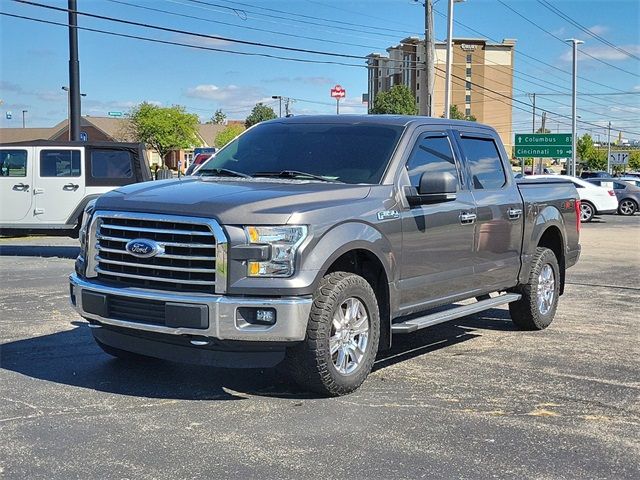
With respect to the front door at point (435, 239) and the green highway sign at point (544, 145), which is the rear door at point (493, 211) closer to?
the front door at point (435, 239)

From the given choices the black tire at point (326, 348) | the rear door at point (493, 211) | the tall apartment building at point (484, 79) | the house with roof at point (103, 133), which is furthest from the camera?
the tall apartment building at point (484, 79)

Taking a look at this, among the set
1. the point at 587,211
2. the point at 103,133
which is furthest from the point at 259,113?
the point at 587,211

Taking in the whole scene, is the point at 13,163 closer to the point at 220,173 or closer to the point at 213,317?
the point at 220,173

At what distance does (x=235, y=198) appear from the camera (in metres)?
5.08

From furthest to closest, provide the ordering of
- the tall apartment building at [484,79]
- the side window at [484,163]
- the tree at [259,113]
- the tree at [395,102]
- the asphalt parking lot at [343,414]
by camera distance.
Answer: the tall apartment building at [484,79]
the tree at [259,113]
the tree at [395,102]
the side window at [484,163]
the asphalt parking lot at [343,414]

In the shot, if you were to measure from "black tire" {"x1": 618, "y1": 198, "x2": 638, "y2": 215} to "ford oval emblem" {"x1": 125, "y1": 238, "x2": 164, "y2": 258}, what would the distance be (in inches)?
1148

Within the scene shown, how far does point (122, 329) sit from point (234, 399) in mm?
909

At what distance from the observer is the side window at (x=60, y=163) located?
45.3 feet

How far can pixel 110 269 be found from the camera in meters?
5.39

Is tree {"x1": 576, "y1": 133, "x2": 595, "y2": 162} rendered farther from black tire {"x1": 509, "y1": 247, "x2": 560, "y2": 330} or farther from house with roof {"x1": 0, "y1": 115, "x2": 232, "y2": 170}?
black tire {"x1": 509, "y1": 247, "x2": 560, "y2": 330}

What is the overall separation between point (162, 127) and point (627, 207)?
51222 millimetres

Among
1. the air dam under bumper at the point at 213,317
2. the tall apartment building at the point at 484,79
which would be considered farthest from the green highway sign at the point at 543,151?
the tall apartment building at the point at 484,79

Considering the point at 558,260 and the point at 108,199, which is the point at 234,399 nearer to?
the point at 108,199

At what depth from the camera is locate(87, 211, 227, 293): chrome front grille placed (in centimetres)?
491
